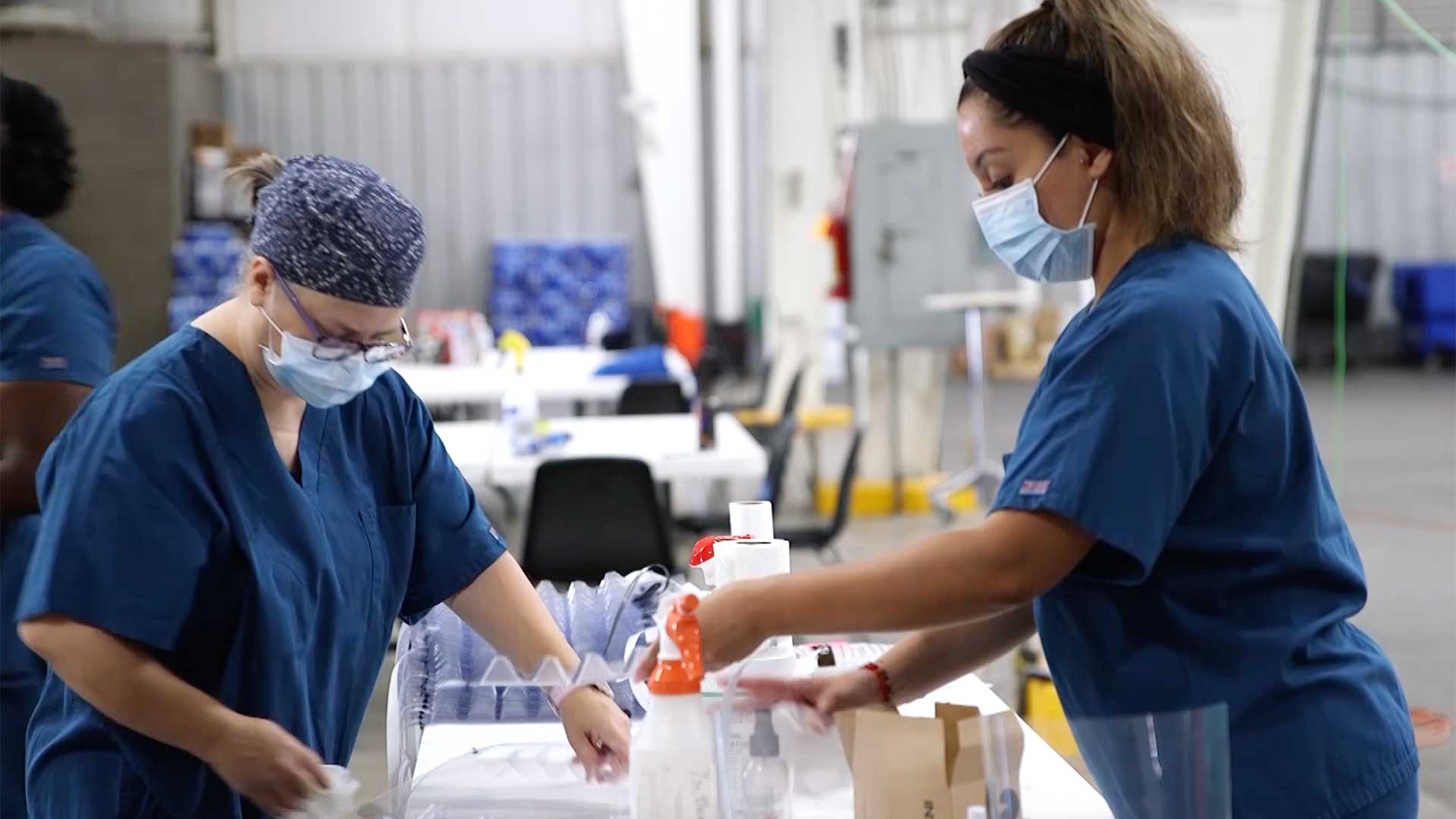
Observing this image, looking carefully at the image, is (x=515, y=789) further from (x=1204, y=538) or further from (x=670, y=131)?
(x=670, y=131)

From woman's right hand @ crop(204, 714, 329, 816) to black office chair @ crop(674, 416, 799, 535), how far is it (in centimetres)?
398

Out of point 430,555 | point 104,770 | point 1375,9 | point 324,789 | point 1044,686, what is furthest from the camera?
point 1375,9

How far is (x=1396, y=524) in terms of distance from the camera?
289 inches

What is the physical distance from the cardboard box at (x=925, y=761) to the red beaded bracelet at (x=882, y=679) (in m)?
0.20

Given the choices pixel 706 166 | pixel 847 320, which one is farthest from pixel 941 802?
pixel 706 166

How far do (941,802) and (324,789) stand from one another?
59 centimetres

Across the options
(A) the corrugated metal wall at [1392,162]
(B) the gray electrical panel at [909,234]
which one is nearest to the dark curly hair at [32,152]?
(B) the gray electrical panel at [909,234]

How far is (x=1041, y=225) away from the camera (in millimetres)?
1575

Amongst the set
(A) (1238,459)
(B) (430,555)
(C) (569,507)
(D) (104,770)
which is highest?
(A) (1238,459)

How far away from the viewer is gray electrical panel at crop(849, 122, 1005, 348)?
751cm

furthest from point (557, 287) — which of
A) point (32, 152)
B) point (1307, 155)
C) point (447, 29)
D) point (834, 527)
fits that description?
point (32, 152)

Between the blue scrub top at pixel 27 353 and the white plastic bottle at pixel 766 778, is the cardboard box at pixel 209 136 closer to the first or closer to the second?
the blue scrub top at pixel 27 353

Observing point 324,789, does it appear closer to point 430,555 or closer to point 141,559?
point 141,559

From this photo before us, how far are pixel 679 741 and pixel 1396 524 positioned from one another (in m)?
6.80
